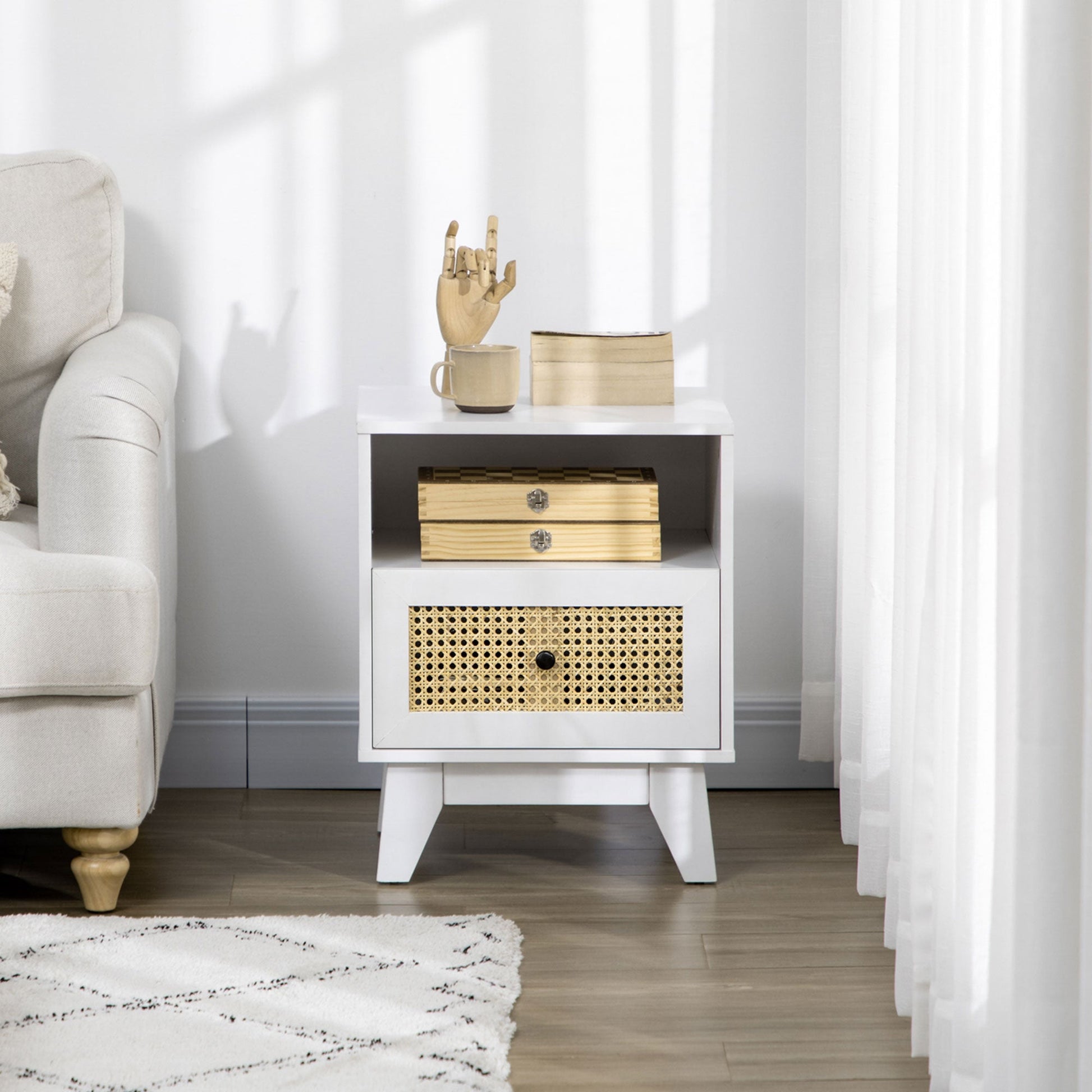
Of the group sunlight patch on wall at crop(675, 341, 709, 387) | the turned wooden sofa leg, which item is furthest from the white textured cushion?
sunlight patch on wall at crop(675, 341, 709, 387)

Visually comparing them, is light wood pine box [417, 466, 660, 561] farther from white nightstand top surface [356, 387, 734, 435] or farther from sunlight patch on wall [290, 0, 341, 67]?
sunlight patch on wall [290, 0, 341, 67]

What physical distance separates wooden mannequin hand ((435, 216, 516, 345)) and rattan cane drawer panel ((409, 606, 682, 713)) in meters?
0.39

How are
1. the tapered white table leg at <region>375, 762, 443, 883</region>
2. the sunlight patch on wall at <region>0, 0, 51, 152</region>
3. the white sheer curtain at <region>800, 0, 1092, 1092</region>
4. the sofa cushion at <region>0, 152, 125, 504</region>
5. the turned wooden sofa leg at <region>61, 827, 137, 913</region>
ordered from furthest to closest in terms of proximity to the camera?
the sunlight patch on wall at <region>0, 0, 51, 152</region> → the sofa cushion at <region>0, 152, 125, 504</region> → the tapered white table leg at <region>375, 762, 443, 883</region> → the turned wooden sofa leg at <region>61, 827, 137, 913</region> → the white sheer curtain at <region>800, 0, 1092, 1092</region>

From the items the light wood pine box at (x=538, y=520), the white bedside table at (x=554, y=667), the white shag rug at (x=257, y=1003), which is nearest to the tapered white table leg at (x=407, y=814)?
the white bedside table at (x=554, y=667)

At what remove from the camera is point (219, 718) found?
225 centimetres

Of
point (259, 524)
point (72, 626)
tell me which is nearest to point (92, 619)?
point (72, 626)

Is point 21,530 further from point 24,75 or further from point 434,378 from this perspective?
point 24,75

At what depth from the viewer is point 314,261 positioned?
2.18 m

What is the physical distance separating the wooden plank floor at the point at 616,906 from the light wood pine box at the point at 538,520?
0.44 metres

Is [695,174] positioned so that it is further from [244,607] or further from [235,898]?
[235,898]

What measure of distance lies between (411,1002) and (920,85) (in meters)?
1.09

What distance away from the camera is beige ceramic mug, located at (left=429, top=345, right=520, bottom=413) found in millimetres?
1788

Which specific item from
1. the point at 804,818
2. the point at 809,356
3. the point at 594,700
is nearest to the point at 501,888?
the point at 594,700

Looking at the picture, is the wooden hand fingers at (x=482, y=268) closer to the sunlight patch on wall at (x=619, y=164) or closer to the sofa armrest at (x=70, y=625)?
the sunlight patch on wall at (x=619, y=164)
